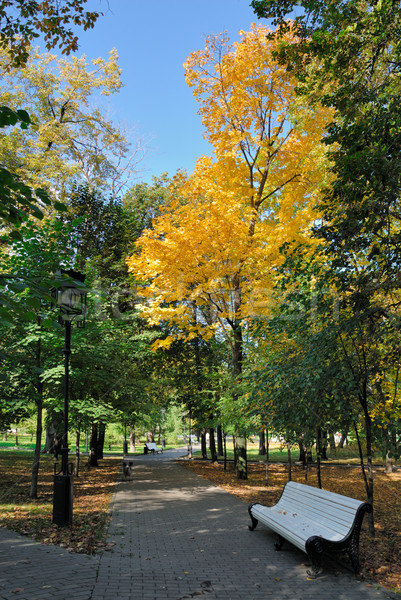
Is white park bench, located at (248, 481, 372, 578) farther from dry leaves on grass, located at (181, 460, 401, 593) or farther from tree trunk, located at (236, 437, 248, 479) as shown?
tree trunk, located at (236, 437, 248, 479)

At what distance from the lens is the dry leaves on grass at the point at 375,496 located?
5.11 meters

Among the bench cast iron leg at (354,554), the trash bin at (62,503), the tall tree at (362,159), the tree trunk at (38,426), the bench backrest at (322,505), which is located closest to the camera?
the bench cast iron leg at (354,554)

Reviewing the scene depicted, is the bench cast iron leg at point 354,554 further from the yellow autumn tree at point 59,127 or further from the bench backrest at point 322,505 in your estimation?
the yellow autumn tree at point 59,127

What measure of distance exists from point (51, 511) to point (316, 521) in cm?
536

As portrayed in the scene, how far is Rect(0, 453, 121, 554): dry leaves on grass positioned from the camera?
611cm

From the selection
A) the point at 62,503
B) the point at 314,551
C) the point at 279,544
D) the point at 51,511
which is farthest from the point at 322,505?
the point at 51,511

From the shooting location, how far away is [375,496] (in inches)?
508

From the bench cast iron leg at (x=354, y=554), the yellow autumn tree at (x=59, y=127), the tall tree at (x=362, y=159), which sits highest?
the yellow autumn tree at (x=59, y=127)

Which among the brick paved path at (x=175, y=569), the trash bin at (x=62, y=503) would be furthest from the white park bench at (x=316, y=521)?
the trash bin at (x=62, y=503)

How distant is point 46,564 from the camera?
15.9 feet

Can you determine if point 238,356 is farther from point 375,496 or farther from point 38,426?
point 38,426

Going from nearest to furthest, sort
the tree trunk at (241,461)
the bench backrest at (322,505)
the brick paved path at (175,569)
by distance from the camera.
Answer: the brick paved path at (175,569), the bench backrest at (322,505), the tree trunk at (241,461)

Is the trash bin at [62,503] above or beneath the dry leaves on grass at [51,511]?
above

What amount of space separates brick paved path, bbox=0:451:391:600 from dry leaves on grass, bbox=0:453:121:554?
295mm
